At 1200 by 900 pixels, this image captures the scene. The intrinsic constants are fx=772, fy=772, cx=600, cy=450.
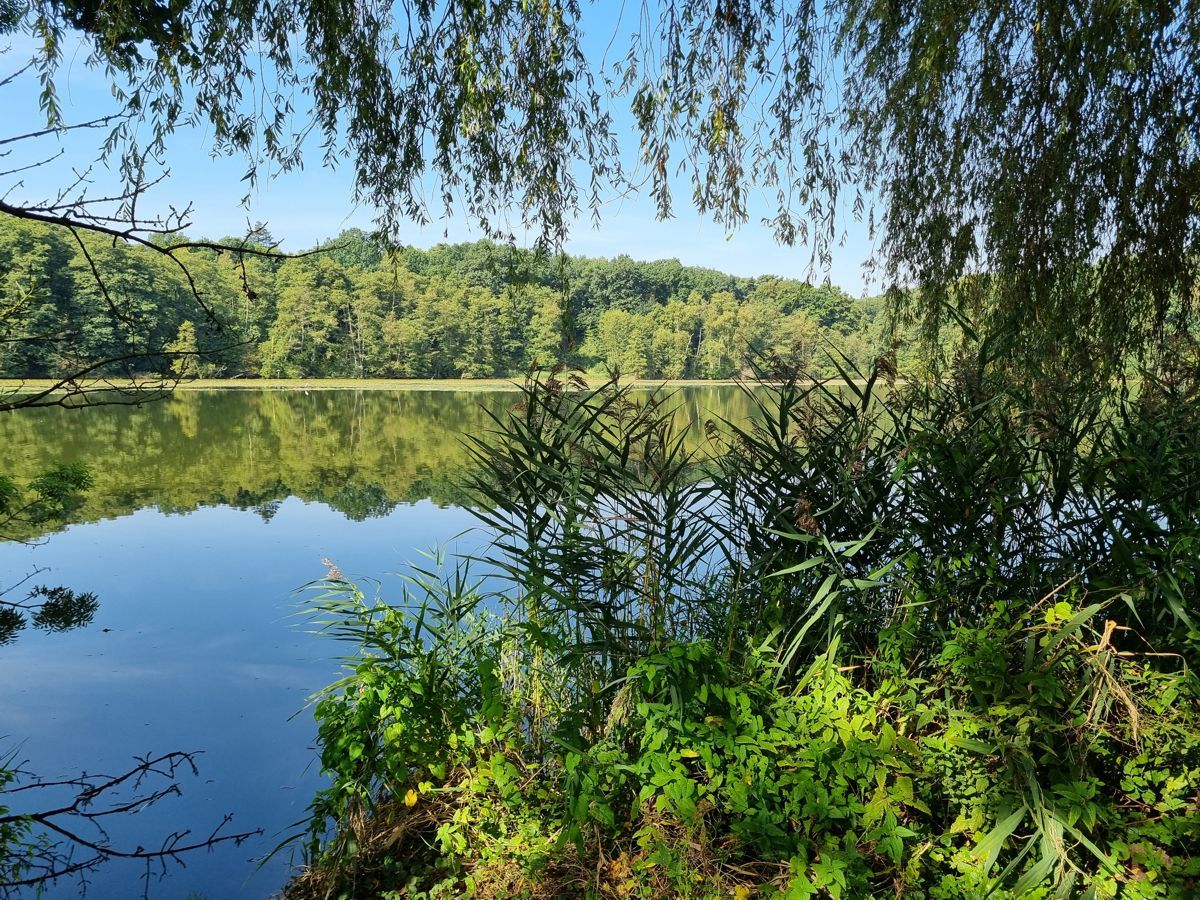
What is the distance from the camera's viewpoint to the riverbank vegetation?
1852 millimetres

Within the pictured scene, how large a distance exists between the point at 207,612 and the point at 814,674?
5112 mm

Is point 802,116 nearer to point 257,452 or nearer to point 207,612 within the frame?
point 207,612

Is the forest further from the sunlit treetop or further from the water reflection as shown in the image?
the sunlit treetop

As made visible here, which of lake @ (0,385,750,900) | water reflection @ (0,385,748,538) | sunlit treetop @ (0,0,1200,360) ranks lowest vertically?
lake @ (0,385,750,900)

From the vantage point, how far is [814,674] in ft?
6.96

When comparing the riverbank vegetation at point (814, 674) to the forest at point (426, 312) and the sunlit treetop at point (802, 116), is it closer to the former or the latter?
the sunlit treetop at point (802, 116)

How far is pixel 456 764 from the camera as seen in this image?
254cm

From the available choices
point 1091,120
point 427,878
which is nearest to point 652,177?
point 1091,120

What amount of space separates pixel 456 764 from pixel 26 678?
3579mm

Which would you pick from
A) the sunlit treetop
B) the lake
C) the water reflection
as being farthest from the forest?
the sunlit treetop

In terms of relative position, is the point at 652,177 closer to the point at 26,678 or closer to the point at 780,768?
the point at 780,768

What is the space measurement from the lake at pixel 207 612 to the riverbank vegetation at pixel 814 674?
44 centimetres

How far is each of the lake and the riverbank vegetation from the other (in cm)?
44

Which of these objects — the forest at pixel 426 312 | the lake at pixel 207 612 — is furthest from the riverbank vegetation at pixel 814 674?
the forest at pixel 426 312
